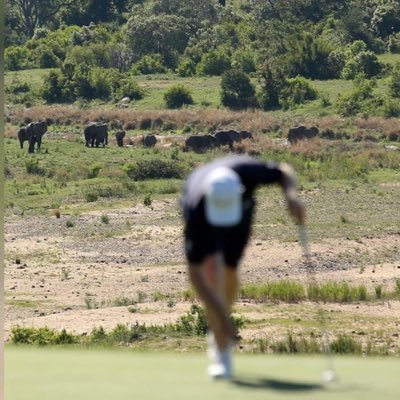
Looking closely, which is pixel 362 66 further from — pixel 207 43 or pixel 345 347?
pixel 345 347

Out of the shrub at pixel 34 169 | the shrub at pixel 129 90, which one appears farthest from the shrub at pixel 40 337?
the shrub at pixel 129 90

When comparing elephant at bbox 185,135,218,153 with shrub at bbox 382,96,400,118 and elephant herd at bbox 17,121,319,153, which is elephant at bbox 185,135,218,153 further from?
shrub at bbox 382,96,400,118

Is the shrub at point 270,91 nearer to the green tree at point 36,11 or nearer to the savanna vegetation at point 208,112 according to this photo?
the savanna vegetation at point 208,112

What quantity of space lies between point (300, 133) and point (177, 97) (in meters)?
14.2

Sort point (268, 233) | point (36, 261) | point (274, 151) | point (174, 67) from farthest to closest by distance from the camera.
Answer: point (174, 67) → point (274, 151) → point (268, 233) → point (36, 261)

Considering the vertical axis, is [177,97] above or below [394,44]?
below

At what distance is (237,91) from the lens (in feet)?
234

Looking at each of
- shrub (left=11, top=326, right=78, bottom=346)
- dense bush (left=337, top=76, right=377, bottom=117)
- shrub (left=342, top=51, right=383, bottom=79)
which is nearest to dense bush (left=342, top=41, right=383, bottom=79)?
shrub (left=342, top=51, right=383, bottom=79)

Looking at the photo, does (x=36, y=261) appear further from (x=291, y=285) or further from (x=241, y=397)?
(x=241, y=397)

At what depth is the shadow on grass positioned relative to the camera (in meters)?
7.69

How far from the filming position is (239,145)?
57750 millimetres

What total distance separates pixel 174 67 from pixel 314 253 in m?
53.7

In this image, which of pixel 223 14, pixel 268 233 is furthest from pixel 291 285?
pixel 223 14

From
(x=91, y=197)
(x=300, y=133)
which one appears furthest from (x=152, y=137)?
(x=91, y=197)
